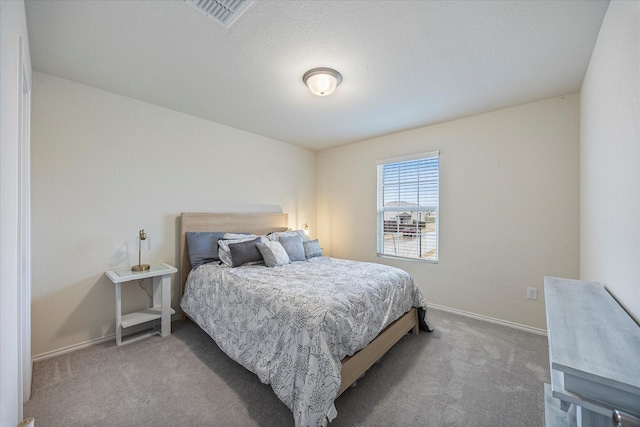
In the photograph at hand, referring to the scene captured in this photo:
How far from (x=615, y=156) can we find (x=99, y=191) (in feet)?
12.8

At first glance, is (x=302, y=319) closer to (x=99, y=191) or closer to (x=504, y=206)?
(x=99, y=191)

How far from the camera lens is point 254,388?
1.82 meters

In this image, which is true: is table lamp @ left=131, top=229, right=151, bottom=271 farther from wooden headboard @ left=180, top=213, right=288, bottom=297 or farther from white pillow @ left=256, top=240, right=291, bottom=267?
white pillow @ left=256, top=240, right=291, bottom=267

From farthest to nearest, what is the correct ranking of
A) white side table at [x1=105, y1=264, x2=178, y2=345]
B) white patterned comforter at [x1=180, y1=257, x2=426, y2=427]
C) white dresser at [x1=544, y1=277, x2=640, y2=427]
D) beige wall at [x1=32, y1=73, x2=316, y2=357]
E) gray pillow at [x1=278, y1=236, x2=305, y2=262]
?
gray pillow at [x1=278, y1=236, x2=305, y2=262]
white side table at [x1=105, y1=264, x2=178, y2=345]
beige wall at [x1=32, y1=73, x2=316, y2=357]
white patterned comforter at [x1=180, y1=257, x2=426, y2=427]
white dresser at [x1=544, y1=277, x2=640, y2=427]

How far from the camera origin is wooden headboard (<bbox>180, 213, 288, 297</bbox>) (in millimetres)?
2963

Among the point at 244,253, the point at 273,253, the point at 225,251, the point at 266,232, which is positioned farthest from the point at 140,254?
the point at 266,232

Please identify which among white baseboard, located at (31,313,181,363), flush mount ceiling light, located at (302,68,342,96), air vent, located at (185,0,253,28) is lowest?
white baseboard, located at (31,313,181,363)

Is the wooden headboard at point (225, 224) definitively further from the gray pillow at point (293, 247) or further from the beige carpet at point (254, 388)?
the beige carpet at point (254, 388)

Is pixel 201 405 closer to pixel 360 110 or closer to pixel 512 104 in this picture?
pixel 360 110

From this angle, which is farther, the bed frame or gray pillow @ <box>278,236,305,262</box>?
gray pillow @ <box>278,236,305,262</box>

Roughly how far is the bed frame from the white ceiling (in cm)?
132

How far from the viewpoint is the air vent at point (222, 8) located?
146 cm

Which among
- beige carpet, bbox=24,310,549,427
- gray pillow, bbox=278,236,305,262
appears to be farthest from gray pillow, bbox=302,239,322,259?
beige carpet, bbox=24,310,549,427

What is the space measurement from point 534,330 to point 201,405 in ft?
10.4
